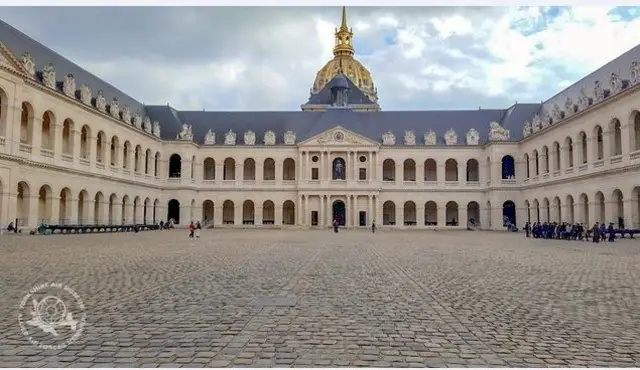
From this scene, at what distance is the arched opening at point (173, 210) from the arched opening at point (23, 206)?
2576 centimetres

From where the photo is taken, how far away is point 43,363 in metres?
5.48

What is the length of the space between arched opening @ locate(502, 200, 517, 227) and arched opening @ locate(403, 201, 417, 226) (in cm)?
1078

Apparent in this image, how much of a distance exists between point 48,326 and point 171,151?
57221 millimetres

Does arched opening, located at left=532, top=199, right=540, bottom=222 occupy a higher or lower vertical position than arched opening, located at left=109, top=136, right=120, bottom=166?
lower

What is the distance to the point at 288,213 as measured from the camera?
66.8m

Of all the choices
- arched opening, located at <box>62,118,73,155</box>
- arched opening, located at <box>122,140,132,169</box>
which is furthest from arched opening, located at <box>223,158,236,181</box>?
arched opening, located at <box>62,118,73,155</box>

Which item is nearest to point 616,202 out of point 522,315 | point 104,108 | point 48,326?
point 522,315

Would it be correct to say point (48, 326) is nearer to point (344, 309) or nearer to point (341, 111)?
point (344, 309)

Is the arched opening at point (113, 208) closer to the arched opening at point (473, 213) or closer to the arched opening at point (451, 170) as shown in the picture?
the arched opening at point (451, 170)

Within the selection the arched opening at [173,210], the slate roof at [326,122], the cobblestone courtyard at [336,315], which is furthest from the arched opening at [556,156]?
the arched opening at [173,210]

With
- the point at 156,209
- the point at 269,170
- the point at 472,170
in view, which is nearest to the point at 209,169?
the point at 269,170

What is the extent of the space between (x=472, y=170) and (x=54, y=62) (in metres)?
48.3

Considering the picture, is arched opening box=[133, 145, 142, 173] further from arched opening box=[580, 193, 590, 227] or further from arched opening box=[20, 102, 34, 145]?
→ arched opening box=[580, 193, 590, 227]

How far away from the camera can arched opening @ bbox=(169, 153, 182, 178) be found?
2478 inches
